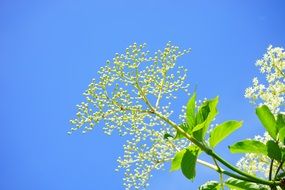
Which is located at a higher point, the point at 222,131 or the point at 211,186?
the point at 222,131

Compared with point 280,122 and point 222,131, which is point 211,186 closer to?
point 222,131

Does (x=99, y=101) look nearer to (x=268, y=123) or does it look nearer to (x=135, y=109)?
(x=135, y=109)

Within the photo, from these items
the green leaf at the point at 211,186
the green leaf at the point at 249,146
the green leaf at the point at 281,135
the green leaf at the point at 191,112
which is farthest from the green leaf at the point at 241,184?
the green leaf at the point at 191,112

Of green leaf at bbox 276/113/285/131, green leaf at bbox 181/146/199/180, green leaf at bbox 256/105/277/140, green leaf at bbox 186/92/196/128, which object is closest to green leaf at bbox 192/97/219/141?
green leaf at bbox 186/92/196/128

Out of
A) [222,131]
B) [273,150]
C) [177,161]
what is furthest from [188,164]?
[273,150]

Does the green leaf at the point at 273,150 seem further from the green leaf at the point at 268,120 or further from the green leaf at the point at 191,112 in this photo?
the green leaf at the point at 191,112

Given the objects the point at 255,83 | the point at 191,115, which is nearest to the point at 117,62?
the point at 191,115

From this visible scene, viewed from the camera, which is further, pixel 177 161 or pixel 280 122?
pixel 177 161
